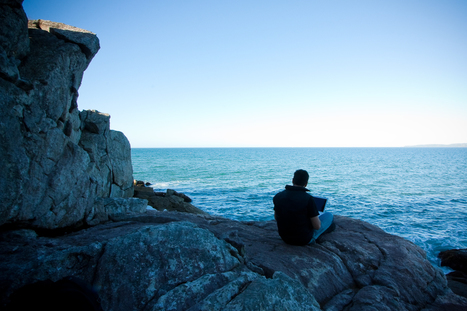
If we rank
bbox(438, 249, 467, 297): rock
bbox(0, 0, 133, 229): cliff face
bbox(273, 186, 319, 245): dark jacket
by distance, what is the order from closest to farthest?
bbox(0, 0, 133, 229): cliff face
bbox(273, 186, 319, 245): dark jacket
bbox(438, 249, 467, 297): rock

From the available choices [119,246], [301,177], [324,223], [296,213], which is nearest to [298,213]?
[296,213]

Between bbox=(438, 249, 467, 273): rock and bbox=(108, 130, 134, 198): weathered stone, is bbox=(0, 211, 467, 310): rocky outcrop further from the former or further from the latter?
bbox=(108, 130, 134, 198): weathered stone

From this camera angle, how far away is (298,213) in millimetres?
5215

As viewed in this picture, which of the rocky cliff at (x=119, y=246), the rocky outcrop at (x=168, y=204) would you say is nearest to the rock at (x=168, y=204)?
the rocky outcrop at (x=168, y=204)

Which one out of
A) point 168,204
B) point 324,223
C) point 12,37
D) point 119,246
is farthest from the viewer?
point 168,204

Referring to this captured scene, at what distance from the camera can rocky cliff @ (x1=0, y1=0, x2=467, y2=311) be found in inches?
123

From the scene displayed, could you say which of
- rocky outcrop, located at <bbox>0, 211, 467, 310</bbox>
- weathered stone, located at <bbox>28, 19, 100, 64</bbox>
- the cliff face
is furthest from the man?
weathered stone, located at <bbox>28, 19, 100, 64</bbox>

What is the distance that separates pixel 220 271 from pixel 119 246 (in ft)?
5.11

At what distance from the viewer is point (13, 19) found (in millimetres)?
4703

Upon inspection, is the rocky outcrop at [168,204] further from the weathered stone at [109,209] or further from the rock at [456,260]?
the rock at [456,260]

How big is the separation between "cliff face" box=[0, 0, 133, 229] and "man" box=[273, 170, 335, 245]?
194 inches

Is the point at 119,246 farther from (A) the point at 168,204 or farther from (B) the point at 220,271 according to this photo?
(A) the point at 168,204

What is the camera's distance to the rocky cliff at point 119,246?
312 cm

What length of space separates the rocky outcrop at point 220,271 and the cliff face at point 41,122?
719 mm
